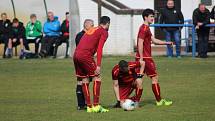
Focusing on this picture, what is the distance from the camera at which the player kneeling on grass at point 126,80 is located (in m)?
14.4

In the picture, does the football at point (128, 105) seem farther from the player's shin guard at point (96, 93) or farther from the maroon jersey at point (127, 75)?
the maroon jersey at point (127, 75)

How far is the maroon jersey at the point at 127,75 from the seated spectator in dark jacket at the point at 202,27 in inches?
452

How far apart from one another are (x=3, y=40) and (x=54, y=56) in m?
2.28

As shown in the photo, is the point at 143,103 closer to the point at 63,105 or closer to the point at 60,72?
the point at 63,105

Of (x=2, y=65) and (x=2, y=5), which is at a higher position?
(x=2, y=5)

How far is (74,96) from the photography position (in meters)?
16.4

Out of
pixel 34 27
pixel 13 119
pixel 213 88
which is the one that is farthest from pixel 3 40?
pixel 13 119

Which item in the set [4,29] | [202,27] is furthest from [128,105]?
[4,29]

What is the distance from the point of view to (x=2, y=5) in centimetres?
2967

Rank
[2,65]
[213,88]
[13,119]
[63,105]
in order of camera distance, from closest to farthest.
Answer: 1. [13,119]
2. [63,105]
3. [213,88]
4. [2,65]

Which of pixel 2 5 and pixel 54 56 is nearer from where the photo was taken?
pixel 54 56

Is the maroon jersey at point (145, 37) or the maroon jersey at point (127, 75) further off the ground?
the maroon jersey at point (145, 37)

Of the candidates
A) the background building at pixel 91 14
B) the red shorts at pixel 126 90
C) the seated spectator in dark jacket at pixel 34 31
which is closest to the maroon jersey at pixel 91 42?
the red shorts at pixel 126 90

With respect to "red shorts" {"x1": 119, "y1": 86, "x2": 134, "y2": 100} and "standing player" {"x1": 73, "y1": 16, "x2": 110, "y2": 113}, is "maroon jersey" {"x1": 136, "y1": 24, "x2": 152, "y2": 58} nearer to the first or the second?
"red shorts" {"x1": 119, "y1": 86, "x2": 134, "y2": 100}
